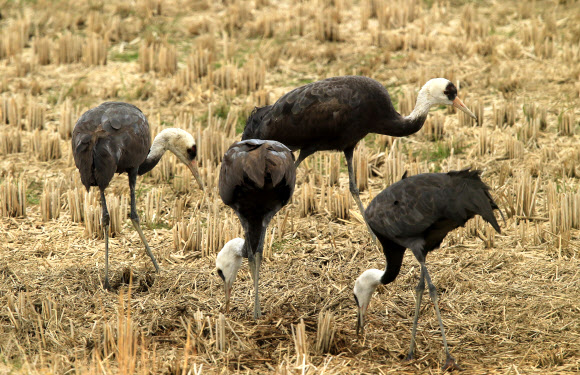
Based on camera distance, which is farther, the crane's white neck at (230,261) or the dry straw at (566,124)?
the dry straw at (566,124)

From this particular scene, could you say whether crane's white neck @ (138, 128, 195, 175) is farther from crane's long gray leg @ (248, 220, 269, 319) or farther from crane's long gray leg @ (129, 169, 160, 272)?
crane's long gray leg @ (248, 220, 269, 319)

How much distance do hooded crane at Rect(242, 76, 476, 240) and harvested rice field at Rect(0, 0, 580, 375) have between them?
83 centimetres

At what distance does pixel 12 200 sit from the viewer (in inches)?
312

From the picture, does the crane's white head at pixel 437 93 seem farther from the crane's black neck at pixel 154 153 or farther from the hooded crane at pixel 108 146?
the hooded crane at pixel 108 146

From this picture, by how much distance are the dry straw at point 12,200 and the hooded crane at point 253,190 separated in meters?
2.87

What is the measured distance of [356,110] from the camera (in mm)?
7195

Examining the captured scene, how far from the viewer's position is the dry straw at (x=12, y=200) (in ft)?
25.9

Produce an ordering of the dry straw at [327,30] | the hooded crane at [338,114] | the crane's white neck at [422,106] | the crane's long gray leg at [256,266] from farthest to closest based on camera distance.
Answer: the dry straw at [327,30] → the crane's white neck at [422,106] → the hooded crane at [338,114] → the crane's long gray leg at [256,266]

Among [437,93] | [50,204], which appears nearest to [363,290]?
[437,93]

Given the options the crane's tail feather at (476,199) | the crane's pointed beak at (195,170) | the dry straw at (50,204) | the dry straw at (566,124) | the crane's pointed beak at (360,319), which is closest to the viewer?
the crane's tail feather at (476,199)

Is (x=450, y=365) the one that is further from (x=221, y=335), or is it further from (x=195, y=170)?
(x=195, y=170)

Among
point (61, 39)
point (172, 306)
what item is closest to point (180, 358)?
point (172, 306)

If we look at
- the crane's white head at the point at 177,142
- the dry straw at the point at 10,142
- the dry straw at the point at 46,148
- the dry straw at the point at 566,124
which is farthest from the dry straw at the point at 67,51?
the dry straw at the point at 566,124

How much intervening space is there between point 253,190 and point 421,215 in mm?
1357
